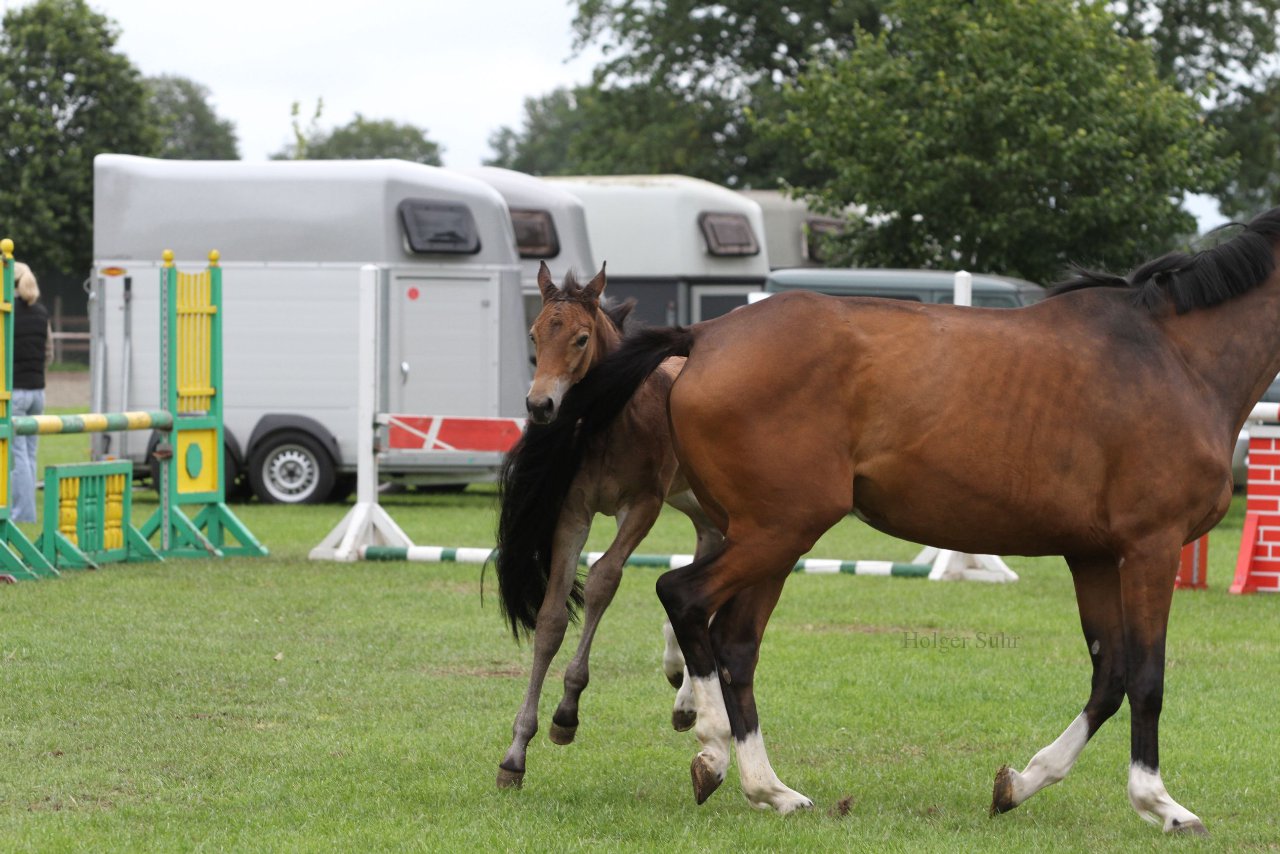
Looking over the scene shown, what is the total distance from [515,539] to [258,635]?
3195 millimetres

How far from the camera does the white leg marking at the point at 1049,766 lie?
534 cm

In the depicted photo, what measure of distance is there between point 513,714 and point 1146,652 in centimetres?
274

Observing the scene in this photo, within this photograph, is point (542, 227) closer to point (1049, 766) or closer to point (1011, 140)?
point (1011, 140)

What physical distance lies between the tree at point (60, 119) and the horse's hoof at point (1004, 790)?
38487mm

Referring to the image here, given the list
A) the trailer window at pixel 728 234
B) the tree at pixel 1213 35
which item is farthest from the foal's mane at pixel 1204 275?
the tree at pixel 1213 35

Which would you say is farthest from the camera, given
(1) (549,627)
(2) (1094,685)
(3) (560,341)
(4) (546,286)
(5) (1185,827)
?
(1) (549,627)

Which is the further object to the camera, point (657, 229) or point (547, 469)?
point (657, 229)

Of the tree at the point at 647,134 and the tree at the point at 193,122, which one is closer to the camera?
the tree at the point at 647,134

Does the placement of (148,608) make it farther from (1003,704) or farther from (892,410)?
(892,410)

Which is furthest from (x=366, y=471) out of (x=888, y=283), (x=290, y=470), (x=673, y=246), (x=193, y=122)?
(x=193, y=122)

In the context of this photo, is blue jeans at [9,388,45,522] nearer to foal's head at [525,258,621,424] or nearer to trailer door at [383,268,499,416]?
trailer door at [383,268,499,416]

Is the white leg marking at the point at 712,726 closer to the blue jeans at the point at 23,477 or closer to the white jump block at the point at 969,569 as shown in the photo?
the white jump block at the point at 969,569

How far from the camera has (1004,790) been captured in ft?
17.5

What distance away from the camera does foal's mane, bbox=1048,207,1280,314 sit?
560 centimetres
